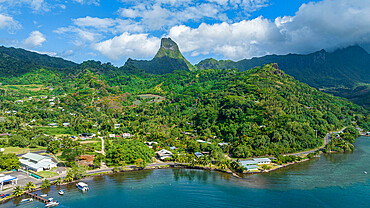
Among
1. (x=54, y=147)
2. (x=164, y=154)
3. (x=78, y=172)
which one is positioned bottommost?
(x=78, y=172)

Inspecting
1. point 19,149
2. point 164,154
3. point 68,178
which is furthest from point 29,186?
point 164,154

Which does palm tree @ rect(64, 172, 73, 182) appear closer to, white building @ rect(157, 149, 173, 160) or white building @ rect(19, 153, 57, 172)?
white building @ rect(19, 153, 57, 172)

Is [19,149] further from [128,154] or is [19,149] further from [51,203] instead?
[51,203]

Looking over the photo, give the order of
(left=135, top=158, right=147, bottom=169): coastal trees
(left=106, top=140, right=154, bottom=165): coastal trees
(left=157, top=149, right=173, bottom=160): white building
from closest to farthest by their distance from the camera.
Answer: (left=135, top=158, right=147, bottom=169): coastal trees
(left=106, top=140, right=154, bottom=165): coastal trees
(left=157, top=149, right=173, bottom=160): white building

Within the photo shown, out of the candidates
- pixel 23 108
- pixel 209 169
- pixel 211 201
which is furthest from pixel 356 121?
pixel 23 108

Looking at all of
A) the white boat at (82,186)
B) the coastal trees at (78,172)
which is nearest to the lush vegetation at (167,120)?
the coastal trees at (78,172)

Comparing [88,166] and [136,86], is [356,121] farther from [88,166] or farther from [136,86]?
[136,86]

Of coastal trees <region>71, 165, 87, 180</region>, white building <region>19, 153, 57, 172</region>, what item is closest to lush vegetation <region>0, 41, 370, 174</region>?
coastal trees <region>71, 165, 87, 180</region>
